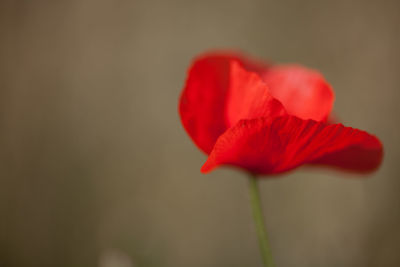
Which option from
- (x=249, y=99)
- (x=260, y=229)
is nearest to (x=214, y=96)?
(x=249, y=99)

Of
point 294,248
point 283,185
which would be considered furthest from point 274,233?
point 283,185

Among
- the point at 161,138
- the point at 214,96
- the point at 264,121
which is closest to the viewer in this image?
the point at 264,121

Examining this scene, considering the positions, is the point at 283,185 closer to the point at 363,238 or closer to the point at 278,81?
the point at 363,238

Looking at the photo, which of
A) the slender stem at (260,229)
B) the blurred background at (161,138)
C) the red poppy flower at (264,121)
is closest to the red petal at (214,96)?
the red poppy flower at (264,121)

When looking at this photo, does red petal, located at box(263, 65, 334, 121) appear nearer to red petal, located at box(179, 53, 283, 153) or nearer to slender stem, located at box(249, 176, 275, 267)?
red petal, located at box(179, 53, 283, 153)

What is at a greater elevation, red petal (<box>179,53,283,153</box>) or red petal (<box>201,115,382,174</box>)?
red petal (<box>179,53,283,153</box>)

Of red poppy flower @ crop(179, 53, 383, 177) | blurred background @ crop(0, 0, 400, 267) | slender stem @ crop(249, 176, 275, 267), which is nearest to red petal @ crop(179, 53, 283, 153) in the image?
red poppy flower @ crop(179, 53, 383, 177)

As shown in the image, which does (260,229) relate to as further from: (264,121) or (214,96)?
(214,96)

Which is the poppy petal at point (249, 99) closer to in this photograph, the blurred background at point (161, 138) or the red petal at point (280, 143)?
the red petal at point (280, 143)
